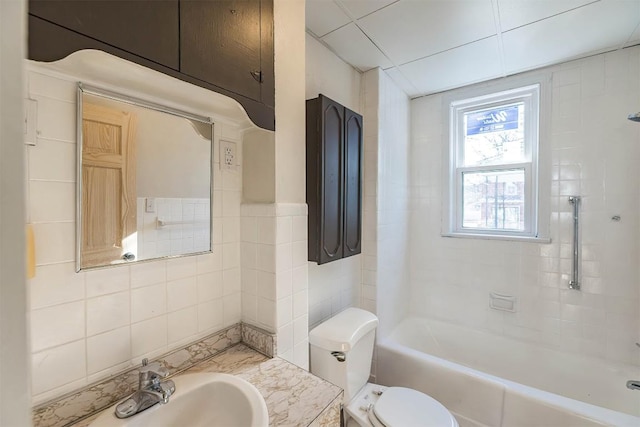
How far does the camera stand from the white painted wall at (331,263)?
1.63m

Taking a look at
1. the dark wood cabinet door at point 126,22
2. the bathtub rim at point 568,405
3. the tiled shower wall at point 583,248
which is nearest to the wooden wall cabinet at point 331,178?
the dark wood cabinet door at point 126,22

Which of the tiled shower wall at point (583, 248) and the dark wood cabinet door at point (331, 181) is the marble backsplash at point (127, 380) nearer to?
the dark wood cabinet door at point (331, 181)

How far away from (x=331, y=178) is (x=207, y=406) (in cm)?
109

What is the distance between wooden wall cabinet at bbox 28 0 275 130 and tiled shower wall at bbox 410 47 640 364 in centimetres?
211

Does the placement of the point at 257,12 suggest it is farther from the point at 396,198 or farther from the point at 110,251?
the point at 396,198

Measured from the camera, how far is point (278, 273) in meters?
1.14

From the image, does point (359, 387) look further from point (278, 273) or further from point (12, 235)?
point (12, 235)

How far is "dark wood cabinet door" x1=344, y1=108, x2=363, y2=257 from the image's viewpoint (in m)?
1.56

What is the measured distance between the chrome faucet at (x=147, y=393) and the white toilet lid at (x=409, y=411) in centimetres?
99

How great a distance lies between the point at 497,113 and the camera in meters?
2.25

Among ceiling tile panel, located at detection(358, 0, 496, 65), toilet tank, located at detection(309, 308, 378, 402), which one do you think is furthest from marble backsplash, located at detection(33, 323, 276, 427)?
ceiling tile panel, located at detection(358, 0, 496, 65)

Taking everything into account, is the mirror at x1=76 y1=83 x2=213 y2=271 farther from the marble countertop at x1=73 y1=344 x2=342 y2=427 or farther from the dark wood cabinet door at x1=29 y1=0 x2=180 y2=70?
the marble countertop at x1=73 y1=344 x2=342 y2=427

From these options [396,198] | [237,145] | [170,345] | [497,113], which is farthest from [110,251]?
[497,113]

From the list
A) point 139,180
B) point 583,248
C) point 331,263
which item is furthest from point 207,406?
point 583,248
